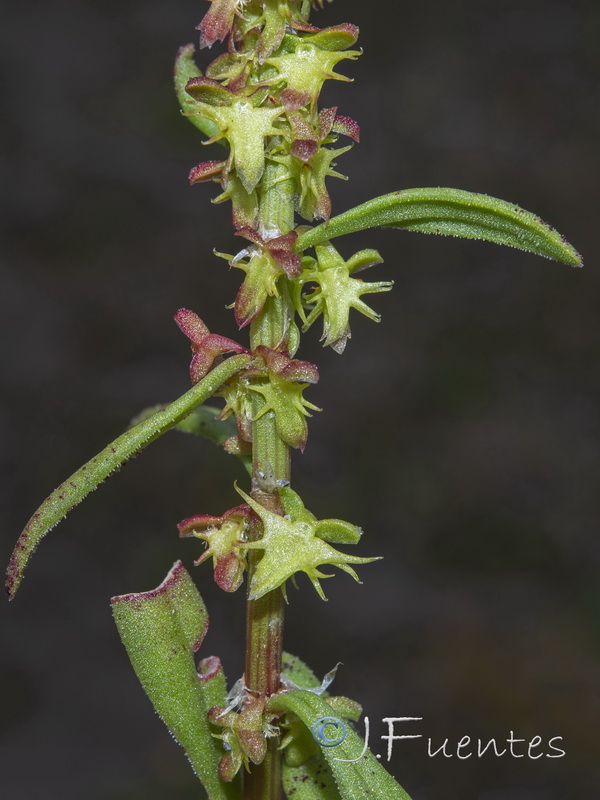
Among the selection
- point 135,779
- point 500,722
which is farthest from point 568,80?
point 135,779

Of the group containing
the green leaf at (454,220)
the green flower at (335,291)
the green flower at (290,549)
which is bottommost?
the green flower at (290,549)

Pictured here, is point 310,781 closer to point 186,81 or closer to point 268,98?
point 268,98

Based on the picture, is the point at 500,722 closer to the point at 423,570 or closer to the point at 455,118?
the point at 423,570

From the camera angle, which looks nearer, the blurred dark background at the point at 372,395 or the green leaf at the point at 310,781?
the green leaf at the point at 310,781

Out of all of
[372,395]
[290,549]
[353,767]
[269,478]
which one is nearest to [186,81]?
[269,478]

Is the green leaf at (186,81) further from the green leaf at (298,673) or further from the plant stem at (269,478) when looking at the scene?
the green leaf at (298,673)

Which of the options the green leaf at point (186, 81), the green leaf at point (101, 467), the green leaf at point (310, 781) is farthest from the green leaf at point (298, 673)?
the green leaf at point (186, 81)

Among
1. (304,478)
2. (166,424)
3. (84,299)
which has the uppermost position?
(84,299)
